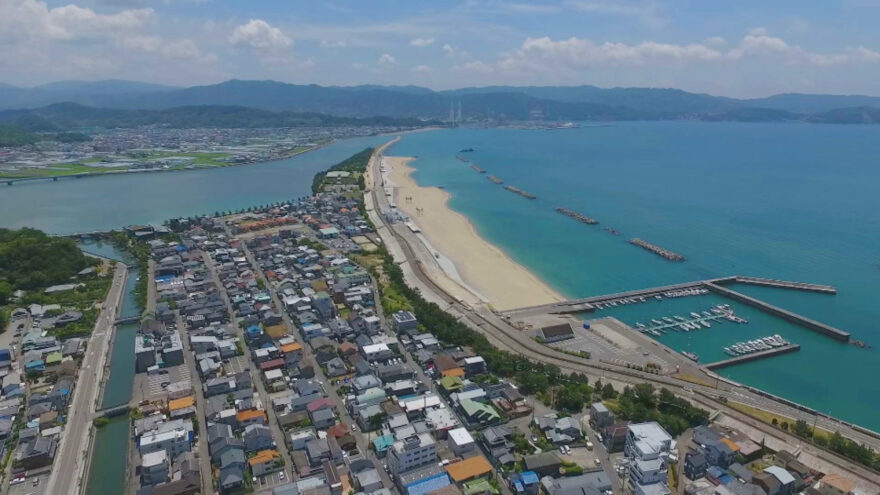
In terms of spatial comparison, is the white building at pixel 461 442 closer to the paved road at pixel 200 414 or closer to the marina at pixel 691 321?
the paved road at pixel 200 414

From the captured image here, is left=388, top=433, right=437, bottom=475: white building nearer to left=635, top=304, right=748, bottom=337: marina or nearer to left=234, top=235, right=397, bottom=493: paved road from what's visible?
left=234, top=235, right=397, bottom=493: paved road

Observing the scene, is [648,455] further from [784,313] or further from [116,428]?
[784,313]

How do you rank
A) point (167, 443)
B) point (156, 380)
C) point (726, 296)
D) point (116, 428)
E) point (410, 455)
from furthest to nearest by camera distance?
point (726, 296) → point (156, 380) → point (116, 428) → point (167, 443) → point (410, 455)

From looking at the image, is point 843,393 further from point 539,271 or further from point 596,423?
point 539,271


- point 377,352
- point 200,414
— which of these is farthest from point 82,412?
point 377,352

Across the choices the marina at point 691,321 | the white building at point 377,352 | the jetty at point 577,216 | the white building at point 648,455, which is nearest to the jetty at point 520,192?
the jetty at point 577,216

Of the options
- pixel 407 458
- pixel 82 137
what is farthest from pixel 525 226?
pixel 82 137
